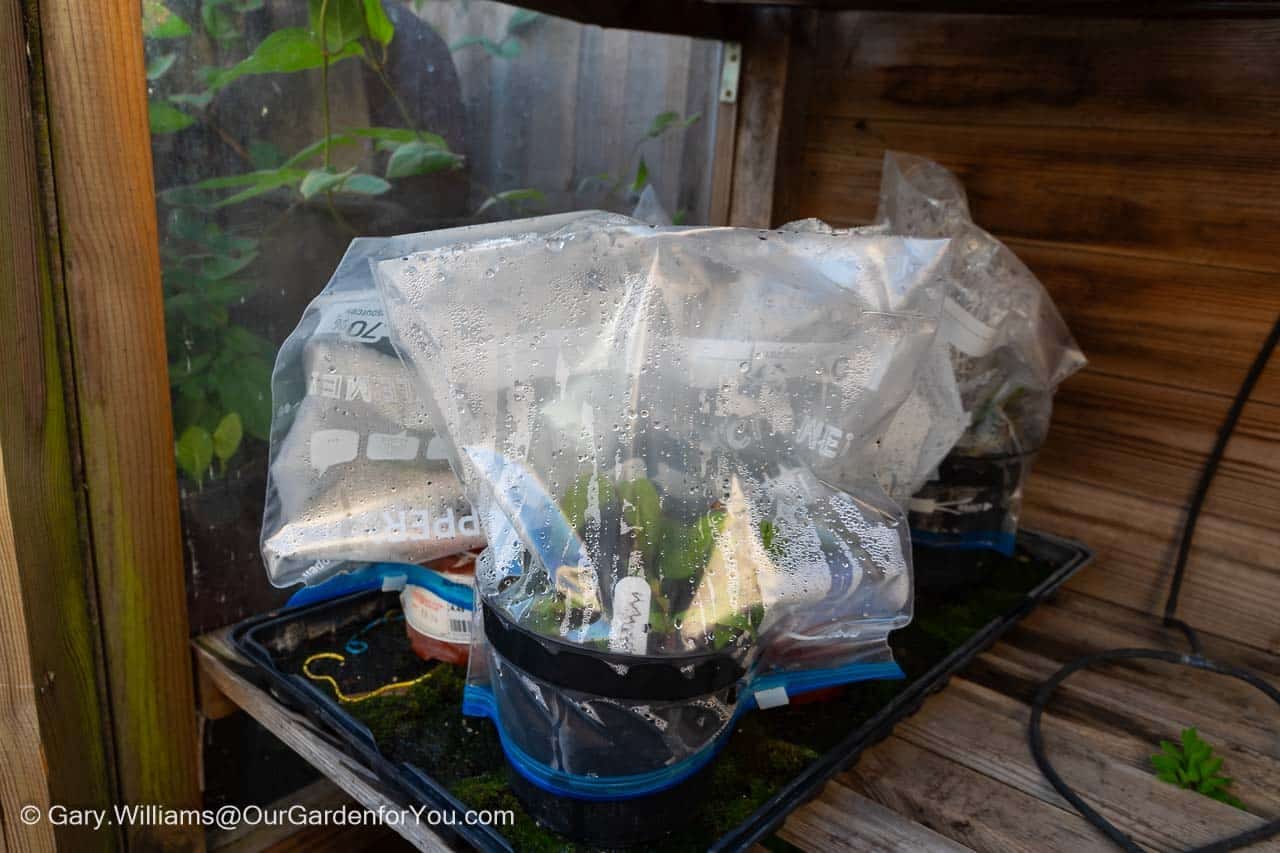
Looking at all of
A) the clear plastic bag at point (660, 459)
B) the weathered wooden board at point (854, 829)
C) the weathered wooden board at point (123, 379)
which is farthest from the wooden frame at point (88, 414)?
the weathered wooden board at point (854, 829)

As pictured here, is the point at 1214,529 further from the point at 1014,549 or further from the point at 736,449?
the point at 736,449

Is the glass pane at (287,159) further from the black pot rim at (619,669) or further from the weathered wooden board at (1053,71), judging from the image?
the black pot rim at (619,669)

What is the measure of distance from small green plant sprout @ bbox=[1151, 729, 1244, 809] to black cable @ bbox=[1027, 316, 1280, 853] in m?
0.04

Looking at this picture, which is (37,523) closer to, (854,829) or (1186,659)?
(854,829)

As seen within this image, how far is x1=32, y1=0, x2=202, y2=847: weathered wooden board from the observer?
56 centimetres

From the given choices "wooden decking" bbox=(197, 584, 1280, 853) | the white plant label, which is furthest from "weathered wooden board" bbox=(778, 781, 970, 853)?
the white plant label

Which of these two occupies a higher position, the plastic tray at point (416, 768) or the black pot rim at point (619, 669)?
the black pot rim at point (619, 669)

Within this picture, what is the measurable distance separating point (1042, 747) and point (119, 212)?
0.79 meters

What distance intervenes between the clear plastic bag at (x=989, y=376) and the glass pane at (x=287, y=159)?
1.40 ft

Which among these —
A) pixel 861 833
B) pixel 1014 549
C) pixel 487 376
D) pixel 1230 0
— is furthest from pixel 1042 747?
pixel 1230 0

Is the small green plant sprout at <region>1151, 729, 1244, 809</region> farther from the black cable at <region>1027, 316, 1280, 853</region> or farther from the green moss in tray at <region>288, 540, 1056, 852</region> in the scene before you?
the green moss in tray at <region>288, 540, 1056, 852</region>

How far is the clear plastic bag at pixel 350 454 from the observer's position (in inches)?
24.3

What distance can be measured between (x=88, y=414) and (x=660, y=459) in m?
0.42

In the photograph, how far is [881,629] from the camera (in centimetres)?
55
